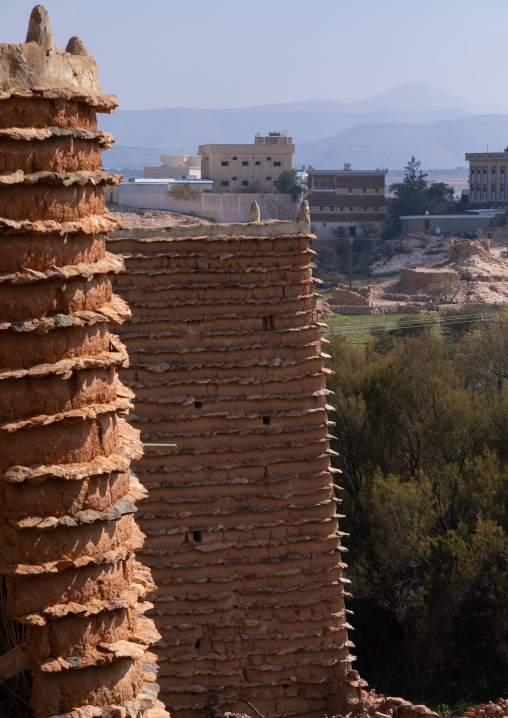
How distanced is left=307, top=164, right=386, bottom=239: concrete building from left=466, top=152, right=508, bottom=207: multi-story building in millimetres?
7991

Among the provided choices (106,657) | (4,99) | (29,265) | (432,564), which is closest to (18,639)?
(106,657)

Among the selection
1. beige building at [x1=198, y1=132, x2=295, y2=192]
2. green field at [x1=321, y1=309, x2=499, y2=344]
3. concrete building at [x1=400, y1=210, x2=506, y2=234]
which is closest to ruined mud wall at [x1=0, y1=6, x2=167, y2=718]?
green field at [x1=321, y1=309, x2=499, y2=344]

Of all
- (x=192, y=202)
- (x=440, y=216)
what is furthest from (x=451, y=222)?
(x=192, y=202)

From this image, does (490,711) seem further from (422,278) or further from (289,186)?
(289,186)

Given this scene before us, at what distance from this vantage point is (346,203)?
210 ft

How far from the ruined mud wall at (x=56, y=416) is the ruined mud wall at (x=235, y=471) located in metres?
4.47

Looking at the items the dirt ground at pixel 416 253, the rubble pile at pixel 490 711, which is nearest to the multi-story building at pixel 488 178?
the dirt ground at pixel 416 253

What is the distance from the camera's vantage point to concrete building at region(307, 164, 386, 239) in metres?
62.2

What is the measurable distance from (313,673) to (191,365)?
3.05m

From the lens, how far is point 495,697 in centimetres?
1351

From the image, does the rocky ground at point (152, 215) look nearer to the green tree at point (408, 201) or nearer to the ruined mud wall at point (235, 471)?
the green tree at point (408, 201)

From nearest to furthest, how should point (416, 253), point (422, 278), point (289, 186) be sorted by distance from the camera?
1. point (422, 278)
2. point (416, 253)
3. point (289, 186)

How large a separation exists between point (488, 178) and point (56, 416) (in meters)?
69.2

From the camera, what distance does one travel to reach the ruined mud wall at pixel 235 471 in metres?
9.26
